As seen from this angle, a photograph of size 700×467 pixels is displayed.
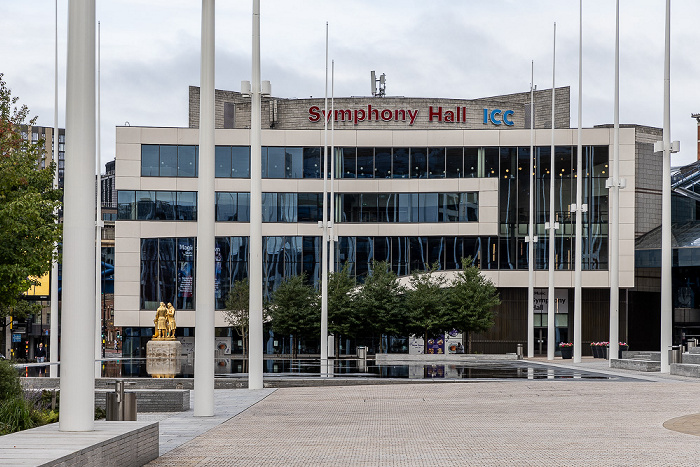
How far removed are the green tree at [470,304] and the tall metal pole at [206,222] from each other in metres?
42.8

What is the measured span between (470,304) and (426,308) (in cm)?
279

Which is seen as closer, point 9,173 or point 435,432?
point 435,432

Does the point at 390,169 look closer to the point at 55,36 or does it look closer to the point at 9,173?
the point at 55,36

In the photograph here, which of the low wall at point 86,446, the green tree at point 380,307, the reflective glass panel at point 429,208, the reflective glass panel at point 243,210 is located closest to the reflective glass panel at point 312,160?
the reflective glass panel at point 243,210

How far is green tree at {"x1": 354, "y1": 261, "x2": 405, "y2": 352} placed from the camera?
60.5 meters

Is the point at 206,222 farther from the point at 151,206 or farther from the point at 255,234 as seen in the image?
the point at 151,206

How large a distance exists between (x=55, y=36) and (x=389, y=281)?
Result: 25.8m

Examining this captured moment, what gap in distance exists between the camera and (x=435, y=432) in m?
15.9

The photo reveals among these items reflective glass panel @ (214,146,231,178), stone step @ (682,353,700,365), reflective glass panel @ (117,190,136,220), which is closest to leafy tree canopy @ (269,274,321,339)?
reflective glass panel @ (214,146,231,178)

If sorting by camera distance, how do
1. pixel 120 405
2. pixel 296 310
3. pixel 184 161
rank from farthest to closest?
pixel 184 161 → pixel 296 310 → pixel 120 405

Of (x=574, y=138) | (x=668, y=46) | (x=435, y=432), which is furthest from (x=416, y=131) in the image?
(x=435, y=432)

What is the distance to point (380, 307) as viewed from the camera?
60844 mm

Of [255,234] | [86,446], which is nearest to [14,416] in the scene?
[86,446]

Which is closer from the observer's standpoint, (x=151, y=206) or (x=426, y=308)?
(x=426, y=308)
